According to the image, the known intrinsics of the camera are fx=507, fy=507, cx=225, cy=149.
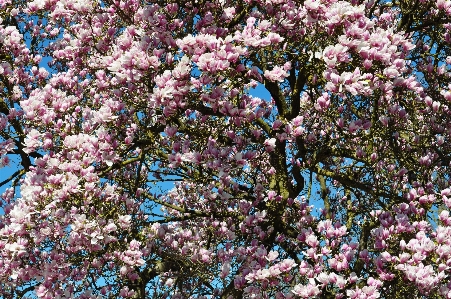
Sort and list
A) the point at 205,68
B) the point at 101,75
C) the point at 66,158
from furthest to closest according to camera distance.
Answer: the point at 101,75 < the point at 66,158 < the point at 205,68

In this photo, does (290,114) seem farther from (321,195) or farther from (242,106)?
(321,195)

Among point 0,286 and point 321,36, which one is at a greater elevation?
point 321,36

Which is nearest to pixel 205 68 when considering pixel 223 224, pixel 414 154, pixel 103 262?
pixel 103 262

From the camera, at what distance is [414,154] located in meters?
8.11

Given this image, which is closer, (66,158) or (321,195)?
(66,158)

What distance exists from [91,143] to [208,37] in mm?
1811

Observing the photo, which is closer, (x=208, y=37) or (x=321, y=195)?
(x=208, y=37)

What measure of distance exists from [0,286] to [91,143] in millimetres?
3520

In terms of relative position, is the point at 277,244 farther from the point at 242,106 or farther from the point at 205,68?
the point at 205,68

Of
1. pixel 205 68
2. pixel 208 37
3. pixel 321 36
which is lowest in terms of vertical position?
pixel 205 68

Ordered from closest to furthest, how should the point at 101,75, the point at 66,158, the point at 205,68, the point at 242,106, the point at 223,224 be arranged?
1. the point at 205,68
2. the point at 242,106
3. the point at 66,158
4. the point at 101,75
5. the point at 223,224

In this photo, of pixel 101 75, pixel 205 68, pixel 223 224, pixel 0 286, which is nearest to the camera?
pixel 205 68

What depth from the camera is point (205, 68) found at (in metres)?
4.73

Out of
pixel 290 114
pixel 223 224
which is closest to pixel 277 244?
pixel 223 224
